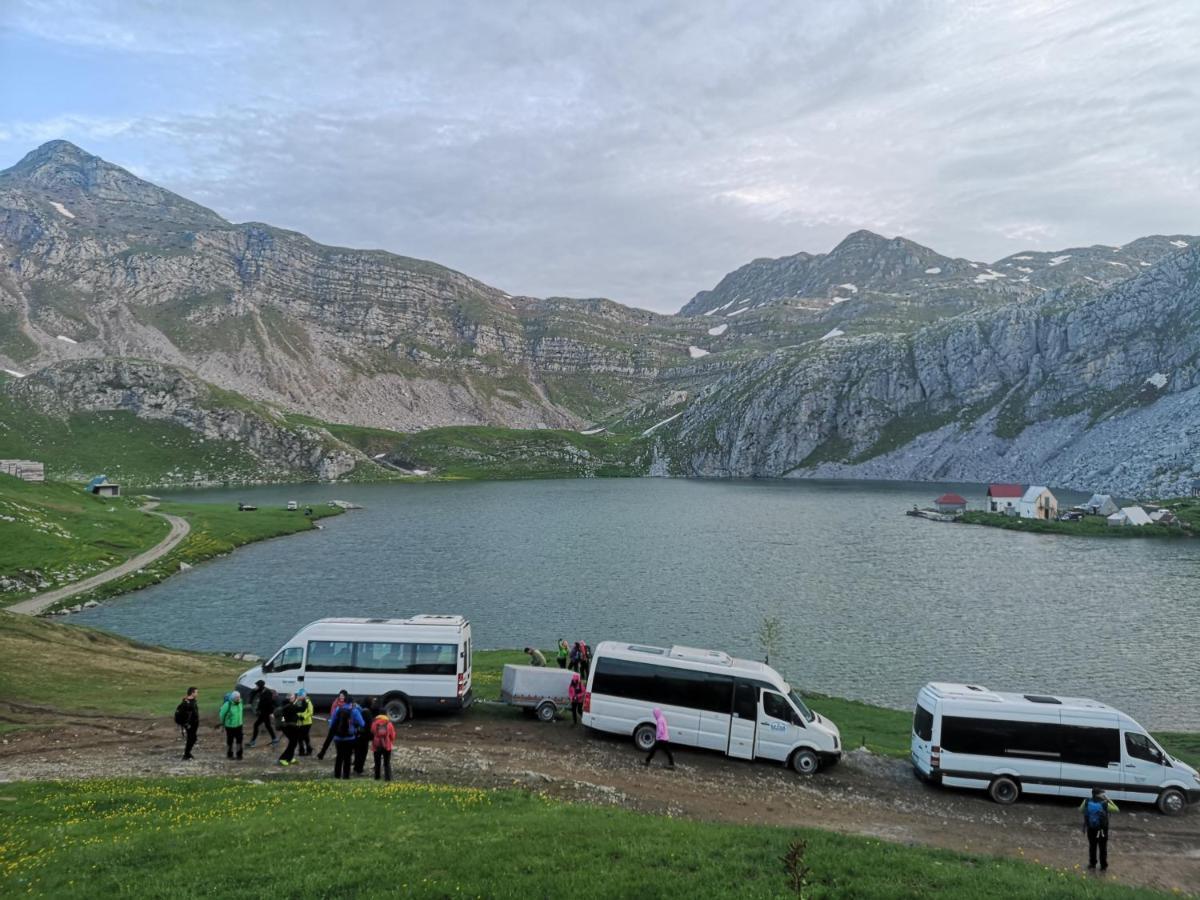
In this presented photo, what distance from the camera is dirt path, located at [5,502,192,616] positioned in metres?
61.6

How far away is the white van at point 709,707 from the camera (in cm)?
2569

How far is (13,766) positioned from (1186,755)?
151ft

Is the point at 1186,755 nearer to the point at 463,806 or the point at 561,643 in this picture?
the point at 561,643

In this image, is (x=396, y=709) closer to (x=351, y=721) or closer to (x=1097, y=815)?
(x=351, y=721)

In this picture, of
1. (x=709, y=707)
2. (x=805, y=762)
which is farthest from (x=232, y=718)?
(x=805, y=762)

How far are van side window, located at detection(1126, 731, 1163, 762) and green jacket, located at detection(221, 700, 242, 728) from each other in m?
30.3

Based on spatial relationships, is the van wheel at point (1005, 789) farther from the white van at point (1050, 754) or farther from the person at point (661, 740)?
the person at point (661, 740)

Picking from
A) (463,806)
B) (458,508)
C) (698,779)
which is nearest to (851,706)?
(698,779)

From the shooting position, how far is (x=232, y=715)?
23.6m

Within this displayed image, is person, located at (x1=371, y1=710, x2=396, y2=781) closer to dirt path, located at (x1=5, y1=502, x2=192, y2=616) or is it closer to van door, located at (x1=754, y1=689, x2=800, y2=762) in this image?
van door, located at (x1=754, y1=689, x2=800, y2=762)

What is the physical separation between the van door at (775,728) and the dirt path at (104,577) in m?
51.5

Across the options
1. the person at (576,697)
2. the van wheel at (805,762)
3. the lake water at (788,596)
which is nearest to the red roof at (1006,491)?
the lake water at (788,596)

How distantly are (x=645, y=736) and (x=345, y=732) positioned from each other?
10918mm

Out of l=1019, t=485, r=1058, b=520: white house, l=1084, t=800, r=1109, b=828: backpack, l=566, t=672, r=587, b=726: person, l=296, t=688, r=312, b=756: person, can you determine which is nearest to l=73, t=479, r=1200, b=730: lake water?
l=1019, t=485, r=1058, b=520: white house
